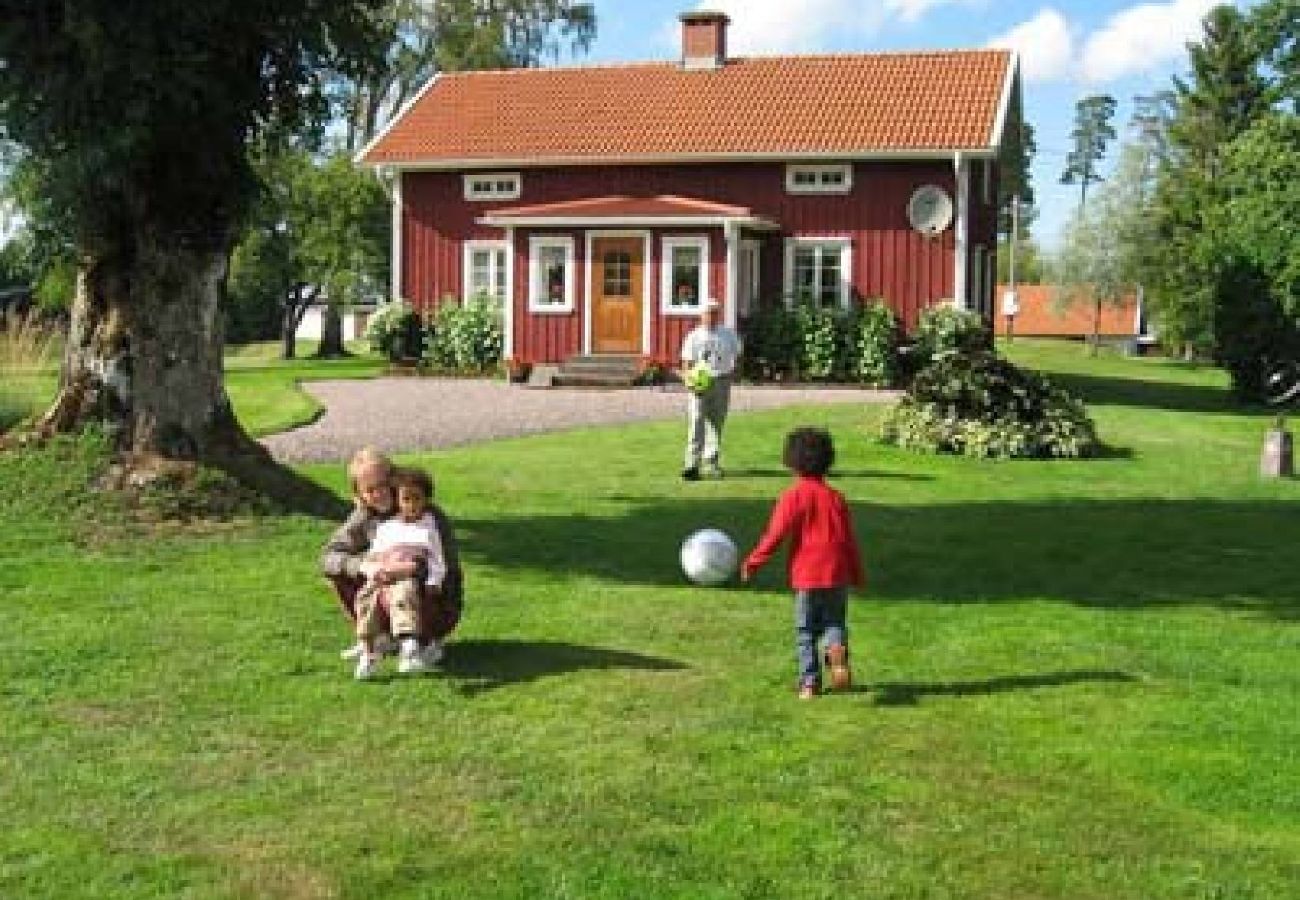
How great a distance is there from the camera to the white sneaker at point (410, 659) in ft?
23.4

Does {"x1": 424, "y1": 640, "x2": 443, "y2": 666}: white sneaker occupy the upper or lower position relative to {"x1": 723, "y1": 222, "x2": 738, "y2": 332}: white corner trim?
lower

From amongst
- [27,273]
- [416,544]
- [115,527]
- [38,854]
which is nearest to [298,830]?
[38,854]

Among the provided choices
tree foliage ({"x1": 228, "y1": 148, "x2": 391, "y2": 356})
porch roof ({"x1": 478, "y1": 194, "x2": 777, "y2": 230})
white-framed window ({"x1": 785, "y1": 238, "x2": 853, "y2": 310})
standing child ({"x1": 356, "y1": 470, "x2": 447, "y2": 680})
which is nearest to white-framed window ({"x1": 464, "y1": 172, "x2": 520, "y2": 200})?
porch roof ({"x1": 478, "y1": 194, "x2": 777, "y2": 230})

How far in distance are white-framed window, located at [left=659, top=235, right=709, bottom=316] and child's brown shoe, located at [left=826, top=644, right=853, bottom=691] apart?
2257 centimetres

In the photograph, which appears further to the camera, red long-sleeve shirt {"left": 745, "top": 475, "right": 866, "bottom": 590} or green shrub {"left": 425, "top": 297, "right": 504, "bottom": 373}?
green shrub {"left": 425, "top": 297, "right": 504, "bottom": 373}

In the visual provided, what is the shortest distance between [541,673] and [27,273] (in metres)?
7.03

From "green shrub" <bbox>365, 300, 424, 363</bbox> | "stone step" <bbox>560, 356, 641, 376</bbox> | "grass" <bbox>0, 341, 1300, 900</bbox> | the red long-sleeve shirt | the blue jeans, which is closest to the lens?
"grass" <bbox>0, 341, 1300, 900</bbox>

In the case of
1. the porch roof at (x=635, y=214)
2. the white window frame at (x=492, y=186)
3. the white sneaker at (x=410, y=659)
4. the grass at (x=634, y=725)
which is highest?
the white window frame at (x=492, y=186)

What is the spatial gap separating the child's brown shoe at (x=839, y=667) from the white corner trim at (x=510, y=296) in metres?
23.9

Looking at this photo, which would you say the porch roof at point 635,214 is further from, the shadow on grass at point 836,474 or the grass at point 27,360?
the shadow on grass at point 836,474

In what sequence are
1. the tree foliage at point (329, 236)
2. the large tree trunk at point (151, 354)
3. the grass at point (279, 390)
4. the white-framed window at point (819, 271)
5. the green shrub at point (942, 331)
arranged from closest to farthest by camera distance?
the large tree trunk at point (151, 354)
the grass at point (279, 390)
the green shrub at point (942, 331)
the white-framed window at point (819, 271)
the tree foliage at point (329, 236)

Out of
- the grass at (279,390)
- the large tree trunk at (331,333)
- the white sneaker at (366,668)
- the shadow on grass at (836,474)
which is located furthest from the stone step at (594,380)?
the white sneaker at (366,668)

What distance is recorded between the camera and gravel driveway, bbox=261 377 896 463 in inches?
726

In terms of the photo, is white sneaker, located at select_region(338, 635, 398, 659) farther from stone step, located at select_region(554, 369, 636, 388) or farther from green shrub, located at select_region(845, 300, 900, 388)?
green shrub, located at select_region(845, 300, 900, 388)
